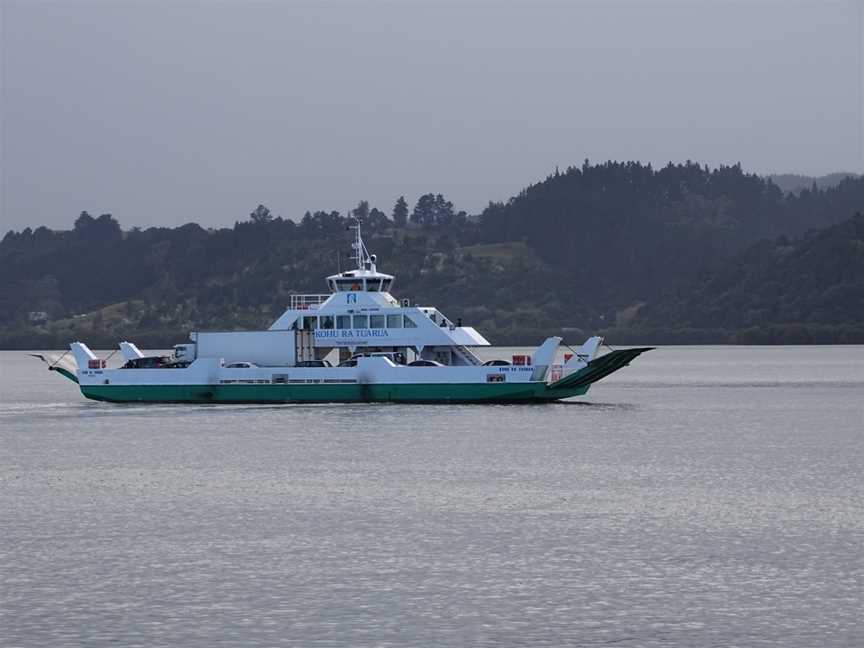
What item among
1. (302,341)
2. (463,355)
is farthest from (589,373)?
(302,341)

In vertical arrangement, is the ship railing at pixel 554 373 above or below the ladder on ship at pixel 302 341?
below

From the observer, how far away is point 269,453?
67.7 m

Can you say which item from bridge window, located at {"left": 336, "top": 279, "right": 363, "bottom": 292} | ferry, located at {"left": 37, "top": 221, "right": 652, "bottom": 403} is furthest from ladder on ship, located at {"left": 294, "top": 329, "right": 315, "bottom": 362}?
bridge window, located at {"left": 336, "top": 279, "right": 363, "bottom": 292}

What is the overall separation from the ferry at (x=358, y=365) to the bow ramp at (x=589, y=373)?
0.06m

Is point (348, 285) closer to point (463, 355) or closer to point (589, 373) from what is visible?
point (463, 355)

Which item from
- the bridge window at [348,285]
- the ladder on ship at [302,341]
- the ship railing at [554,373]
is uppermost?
the bridge window at [348,285]

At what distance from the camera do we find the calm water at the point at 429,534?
101 feet

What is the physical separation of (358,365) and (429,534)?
42.5 m

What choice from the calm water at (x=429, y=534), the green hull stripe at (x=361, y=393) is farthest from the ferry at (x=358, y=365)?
the calm water at (x=429, y=534)

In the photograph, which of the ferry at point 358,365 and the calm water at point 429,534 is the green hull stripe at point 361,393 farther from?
the calm water at point 429,534

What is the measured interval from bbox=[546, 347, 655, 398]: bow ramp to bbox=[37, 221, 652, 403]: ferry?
2.3 inches

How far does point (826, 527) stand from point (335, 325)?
47.9 meters

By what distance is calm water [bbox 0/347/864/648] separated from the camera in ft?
101

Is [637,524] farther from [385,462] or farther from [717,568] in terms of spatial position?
[385,462]
